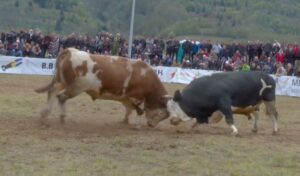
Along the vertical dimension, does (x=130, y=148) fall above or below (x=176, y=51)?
below

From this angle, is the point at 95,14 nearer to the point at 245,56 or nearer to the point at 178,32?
the point at 178,32

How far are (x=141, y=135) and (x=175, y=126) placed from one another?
210cm

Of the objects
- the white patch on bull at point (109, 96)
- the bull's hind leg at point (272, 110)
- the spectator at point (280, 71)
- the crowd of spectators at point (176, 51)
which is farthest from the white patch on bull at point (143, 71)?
the crowd of spectators at point (176, 51)

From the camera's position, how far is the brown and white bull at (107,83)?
15.1 metres

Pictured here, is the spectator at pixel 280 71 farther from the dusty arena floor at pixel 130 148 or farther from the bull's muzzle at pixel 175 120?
the bull's muzzle at pixel 175 120

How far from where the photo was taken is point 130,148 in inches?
493

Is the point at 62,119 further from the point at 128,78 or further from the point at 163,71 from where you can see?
the point at 163,71

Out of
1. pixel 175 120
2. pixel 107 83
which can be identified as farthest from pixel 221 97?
pixel 107 83

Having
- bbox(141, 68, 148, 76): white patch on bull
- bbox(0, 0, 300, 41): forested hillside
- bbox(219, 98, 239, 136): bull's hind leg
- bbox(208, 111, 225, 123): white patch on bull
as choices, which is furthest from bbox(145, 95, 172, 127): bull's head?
bbox(0, 0, 300, 41): forested hillside

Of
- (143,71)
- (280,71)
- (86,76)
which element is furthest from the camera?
(280,71)

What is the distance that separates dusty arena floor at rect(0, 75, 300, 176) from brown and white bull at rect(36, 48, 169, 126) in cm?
49

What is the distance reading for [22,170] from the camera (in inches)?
400

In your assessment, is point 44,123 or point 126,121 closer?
point 44,123

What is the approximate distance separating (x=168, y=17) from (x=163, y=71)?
187 feet
